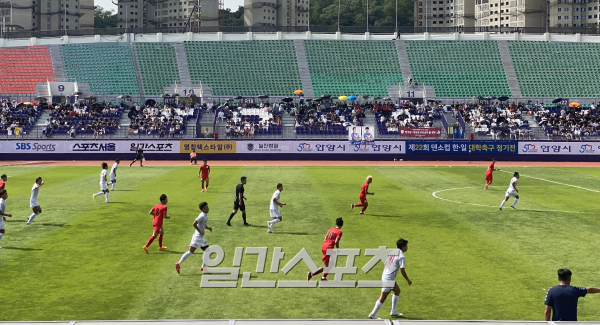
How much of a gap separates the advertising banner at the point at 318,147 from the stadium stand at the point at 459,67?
28.6 m

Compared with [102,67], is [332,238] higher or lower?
lower

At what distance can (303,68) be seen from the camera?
292 feet

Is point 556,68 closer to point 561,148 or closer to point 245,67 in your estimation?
point 561,148

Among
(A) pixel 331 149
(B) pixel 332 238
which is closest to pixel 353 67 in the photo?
(A) pixel 331 149

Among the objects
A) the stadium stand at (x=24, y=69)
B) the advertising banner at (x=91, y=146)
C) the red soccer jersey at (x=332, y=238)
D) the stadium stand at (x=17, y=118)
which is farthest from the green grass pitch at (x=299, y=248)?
the stadium stand at (x=24, y=69)

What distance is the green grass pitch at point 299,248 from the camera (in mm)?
13578

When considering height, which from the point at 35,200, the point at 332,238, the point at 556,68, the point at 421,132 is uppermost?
the point at 556,68

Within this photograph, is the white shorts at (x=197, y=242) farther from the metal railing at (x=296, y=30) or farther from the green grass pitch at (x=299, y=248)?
the metal railing at (x=296, y=30)

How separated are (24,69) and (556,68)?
245ft

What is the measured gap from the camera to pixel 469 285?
50.3 ft

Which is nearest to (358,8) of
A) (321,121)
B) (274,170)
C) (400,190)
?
(321,121)

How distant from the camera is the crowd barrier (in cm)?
5719

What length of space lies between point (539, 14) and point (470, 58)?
112803mm

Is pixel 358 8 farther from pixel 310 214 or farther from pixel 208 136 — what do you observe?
pixel 310 214
